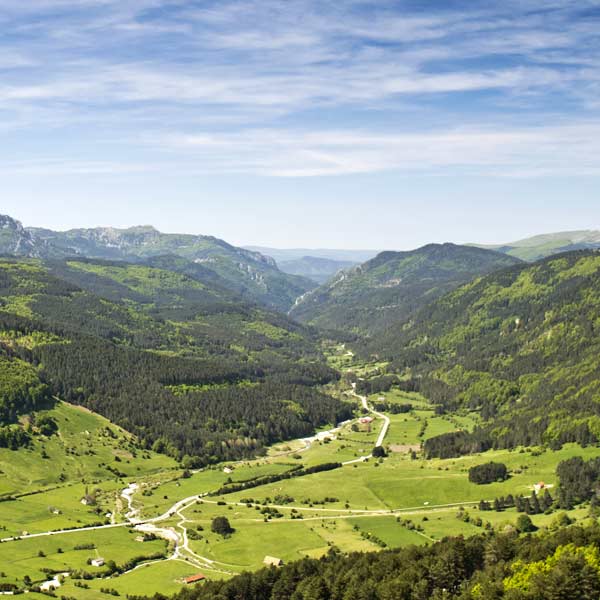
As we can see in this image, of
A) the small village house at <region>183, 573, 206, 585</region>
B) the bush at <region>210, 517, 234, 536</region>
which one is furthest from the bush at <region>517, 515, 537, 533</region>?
the small village house at <region>183, 573, 206, 585</region>

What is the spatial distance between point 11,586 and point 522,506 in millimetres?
125899

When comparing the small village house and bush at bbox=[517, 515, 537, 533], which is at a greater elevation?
bush at bbox=[517, 515, 537, 533]

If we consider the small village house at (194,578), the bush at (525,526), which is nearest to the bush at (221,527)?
the small village house at (194,578)

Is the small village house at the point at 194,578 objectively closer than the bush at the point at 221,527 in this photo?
Yes

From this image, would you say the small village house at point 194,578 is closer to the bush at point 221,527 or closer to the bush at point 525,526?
the bush at point 221,527

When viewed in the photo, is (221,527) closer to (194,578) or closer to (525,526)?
(194,578)

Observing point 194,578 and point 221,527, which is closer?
point 194,578

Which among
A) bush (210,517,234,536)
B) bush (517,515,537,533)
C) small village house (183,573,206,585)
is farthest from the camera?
bush (210,517,234,536)

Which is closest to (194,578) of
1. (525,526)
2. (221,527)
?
(221,527)

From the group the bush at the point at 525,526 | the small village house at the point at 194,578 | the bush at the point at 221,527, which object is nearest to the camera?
the small village house at the point at 194,578

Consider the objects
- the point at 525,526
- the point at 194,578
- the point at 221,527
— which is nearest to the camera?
the point at 194,578

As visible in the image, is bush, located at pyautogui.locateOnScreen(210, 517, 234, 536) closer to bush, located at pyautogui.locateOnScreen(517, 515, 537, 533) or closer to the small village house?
the small village house


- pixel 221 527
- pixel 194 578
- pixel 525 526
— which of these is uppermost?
Answer: pixel 525 526

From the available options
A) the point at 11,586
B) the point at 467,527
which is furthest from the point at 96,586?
the point at 467,527
